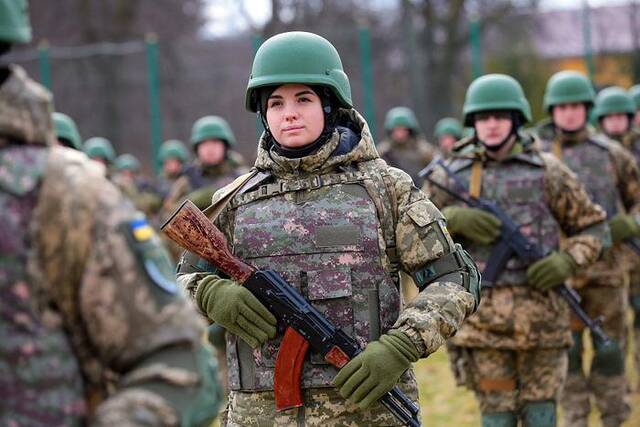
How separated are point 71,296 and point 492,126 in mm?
4436

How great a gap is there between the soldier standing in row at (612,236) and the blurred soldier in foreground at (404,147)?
6772 mm

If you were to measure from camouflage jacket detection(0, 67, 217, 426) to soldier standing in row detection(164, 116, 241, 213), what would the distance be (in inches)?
304

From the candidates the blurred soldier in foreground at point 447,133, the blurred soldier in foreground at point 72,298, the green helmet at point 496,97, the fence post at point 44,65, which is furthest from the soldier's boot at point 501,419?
the fence post at point 44,65

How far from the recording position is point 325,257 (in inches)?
164

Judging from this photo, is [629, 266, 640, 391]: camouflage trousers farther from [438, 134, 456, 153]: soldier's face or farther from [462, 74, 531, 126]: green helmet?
[438, 134, 456, 153]: soldier's face

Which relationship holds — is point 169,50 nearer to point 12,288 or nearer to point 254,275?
point 254,275

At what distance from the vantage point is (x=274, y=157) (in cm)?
431

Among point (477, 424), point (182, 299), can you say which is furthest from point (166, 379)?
point (477, 424)

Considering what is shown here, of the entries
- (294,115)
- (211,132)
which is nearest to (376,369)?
(294,115)

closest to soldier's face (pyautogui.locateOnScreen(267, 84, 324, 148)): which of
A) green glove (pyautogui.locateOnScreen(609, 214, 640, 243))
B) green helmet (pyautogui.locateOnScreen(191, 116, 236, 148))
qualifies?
green glove (pyautogui.locateOnScreen(609, 214, 640, 243))

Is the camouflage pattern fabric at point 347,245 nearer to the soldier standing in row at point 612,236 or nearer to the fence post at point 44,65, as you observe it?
the soldier standing in row at point 612,236

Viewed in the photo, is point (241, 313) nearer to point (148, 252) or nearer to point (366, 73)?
point (148, 252)

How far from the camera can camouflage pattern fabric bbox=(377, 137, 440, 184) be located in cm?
1548

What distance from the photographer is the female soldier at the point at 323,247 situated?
4121 mm
